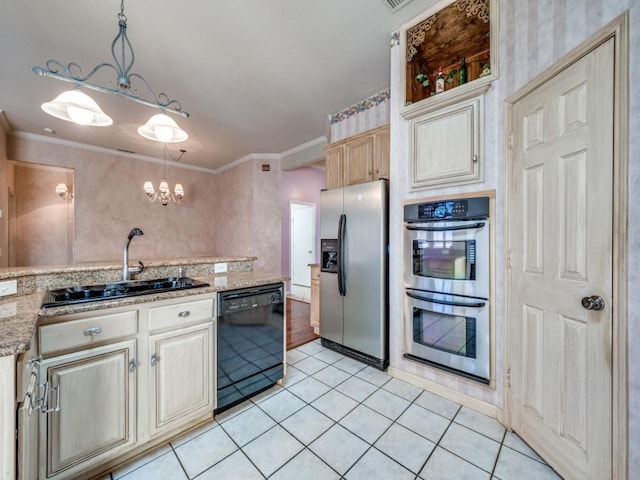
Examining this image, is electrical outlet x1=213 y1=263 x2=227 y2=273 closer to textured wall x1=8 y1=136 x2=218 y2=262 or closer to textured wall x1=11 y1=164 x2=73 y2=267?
textured wall x1=8 y1=136 x2=218 y2=262

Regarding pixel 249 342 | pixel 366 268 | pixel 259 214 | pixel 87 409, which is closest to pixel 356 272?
pixel 366 268

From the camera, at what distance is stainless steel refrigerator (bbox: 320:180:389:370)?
8.13 feet

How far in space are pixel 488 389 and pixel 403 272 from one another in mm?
1003

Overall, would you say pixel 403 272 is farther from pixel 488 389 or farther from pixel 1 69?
pixel 1 69

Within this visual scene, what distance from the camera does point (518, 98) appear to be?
1.68m

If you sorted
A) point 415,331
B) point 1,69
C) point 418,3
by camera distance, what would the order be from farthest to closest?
point 1,69 → point 415,331 → point 418,3

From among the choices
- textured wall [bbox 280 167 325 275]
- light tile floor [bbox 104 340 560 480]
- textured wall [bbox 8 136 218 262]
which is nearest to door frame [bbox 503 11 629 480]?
light tile floor [bbox 104 340 560 480]

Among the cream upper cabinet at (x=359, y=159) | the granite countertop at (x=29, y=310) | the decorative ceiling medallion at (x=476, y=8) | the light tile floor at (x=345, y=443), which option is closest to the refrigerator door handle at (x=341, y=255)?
the cream upper cabinet at (x=359, y=159)

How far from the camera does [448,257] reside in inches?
80.6

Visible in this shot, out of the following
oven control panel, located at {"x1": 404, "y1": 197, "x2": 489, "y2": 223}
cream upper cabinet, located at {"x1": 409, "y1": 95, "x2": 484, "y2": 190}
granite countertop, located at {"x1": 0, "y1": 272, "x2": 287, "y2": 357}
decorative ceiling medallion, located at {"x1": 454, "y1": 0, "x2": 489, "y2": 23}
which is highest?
decorative ceiling medallion, located at {"x1": 454, "y1": 0, "x2": 489, "y2": 23}

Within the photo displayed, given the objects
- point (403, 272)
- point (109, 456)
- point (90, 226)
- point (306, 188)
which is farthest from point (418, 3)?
point (90, 226)

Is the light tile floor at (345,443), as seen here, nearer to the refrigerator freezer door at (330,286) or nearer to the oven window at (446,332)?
the oven window at (446,332)

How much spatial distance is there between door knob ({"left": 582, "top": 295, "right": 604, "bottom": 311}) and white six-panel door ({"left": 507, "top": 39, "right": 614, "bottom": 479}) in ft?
0.03

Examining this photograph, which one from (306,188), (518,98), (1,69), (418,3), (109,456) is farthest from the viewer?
(306,188)
